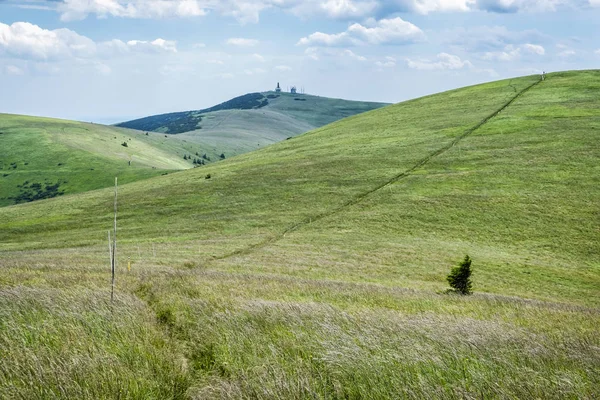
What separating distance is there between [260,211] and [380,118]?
68297 mm

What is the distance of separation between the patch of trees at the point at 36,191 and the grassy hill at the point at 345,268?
73866 mm

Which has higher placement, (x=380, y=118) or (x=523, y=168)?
(x=380, y=118)

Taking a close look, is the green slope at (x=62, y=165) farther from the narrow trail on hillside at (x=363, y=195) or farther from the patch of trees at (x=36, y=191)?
the narrow trail on hillside at (x=363, y=195)

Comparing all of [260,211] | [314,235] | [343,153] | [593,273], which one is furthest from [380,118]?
[593,273]

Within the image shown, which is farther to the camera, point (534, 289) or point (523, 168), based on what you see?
point (523, 168)

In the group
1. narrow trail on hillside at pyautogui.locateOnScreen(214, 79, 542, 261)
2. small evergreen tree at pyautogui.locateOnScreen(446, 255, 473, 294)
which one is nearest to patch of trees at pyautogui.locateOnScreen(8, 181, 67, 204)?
narrow trail on hillside at pyautogui.locateOnScreen(214, 79, 542, 261)

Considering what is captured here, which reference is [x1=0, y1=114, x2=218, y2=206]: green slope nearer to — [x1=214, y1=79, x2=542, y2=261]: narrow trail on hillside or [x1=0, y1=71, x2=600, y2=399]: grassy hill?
[x1=0, y1=71, x2=600, y2=399]: grassy hill

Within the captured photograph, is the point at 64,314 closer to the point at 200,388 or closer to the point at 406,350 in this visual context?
the point at 200,388

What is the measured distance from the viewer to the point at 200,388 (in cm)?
728

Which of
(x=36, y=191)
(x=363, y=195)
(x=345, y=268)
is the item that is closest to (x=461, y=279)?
(x=345, y=268)

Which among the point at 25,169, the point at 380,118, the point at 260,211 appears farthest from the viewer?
the point at 25,169

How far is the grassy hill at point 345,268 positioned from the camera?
25.1 ft

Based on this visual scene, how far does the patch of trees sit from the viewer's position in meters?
147

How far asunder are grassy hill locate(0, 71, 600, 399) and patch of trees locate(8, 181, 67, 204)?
7387 cm
